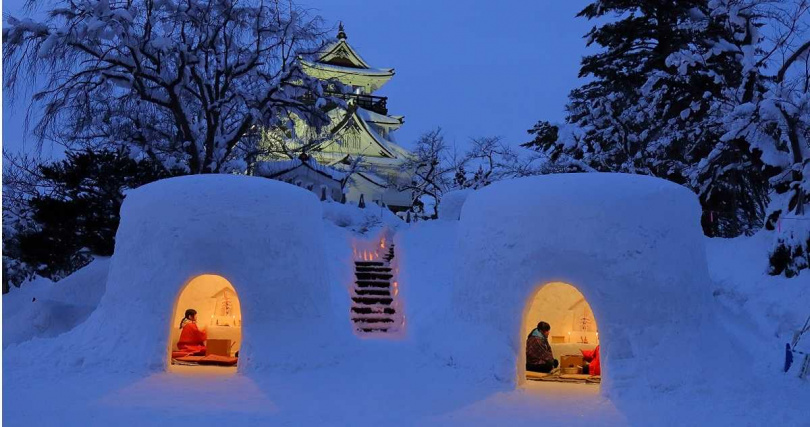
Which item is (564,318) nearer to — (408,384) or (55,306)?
(408,384)

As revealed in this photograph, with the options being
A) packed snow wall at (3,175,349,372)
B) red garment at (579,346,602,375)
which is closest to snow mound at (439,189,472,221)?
red garment at (579,346,602,375)

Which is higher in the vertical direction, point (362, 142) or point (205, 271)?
point (362, 142)

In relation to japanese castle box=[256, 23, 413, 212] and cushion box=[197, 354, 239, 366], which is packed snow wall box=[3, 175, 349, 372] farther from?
japanese castle box=[256, 23, 413, 212]

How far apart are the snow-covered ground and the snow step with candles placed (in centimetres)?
32

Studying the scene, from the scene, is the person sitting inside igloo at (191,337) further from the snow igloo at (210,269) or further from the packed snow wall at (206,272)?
the packed snow wall at (206,272)

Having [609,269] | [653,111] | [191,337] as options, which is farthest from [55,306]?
[653,111]

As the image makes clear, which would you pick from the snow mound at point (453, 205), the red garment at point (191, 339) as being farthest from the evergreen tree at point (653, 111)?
the red garment at point (191, 339)

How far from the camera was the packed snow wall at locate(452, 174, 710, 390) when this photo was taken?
7.37 metres

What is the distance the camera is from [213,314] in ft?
36.1

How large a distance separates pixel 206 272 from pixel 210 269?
0.24ft

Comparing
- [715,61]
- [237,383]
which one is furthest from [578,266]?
[715,61]

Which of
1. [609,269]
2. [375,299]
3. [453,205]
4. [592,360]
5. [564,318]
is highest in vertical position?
[453,205]

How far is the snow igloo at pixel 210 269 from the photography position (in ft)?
27.5

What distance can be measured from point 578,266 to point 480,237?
142cm
